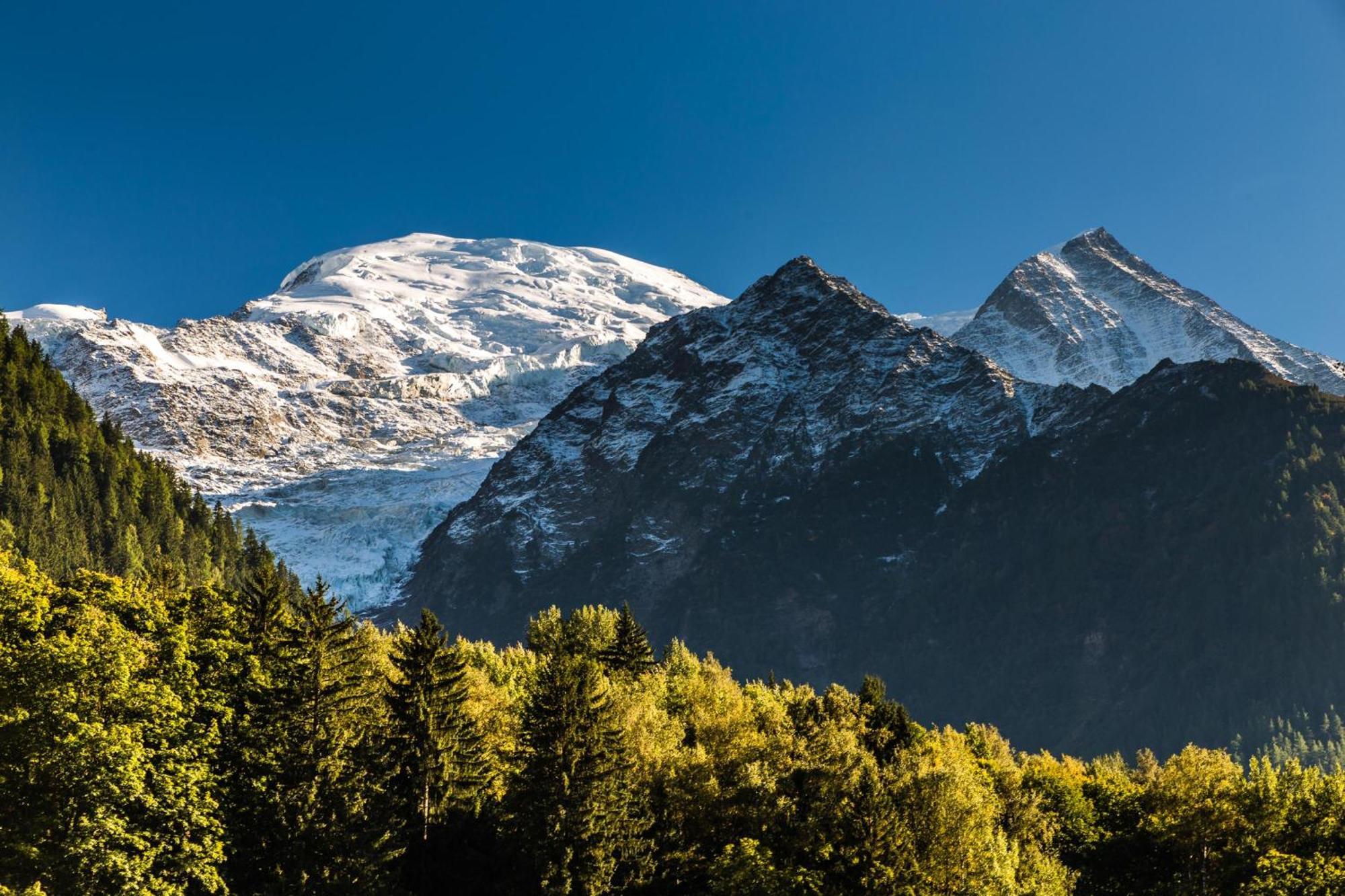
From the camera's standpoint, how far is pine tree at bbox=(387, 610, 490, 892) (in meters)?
65.6

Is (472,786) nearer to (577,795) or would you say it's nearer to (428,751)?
(428,751)

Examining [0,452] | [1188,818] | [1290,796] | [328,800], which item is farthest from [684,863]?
[0,452]

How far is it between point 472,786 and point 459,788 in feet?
2.77

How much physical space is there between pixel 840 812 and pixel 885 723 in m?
23.3

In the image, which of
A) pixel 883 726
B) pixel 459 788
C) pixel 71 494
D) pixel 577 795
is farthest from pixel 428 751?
pixel 71 494

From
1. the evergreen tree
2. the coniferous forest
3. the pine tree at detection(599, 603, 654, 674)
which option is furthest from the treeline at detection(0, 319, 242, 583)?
the evergreen tree

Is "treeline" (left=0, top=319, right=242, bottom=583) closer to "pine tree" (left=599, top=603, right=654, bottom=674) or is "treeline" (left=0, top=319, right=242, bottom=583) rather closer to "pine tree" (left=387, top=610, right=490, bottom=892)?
"pine tree" (left=599, top=603, right=654, bottom=674)

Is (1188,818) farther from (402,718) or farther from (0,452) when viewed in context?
(0,452)

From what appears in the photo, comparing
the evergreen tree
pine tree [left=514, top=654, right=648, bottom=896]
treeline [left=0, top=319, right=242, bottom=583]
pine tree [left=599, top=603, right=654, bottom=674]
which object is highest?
treeline [left=0, top=319, right=242, bottom=583]

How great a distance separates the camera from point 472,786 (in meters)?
68.2

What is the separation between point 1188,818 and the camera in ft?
260

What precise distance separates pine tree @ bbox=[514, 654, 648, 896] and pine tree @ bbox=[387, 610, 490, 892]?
3683 mm

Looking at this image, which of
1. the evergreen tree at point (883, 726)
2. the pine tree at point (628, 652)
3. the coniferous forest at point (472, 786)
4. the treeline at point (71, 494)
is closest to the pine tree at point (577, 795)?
the coniferous forest at point (472, 786)

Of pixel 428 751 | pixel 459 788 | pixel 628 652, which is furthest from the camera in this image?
pixel 628 652
